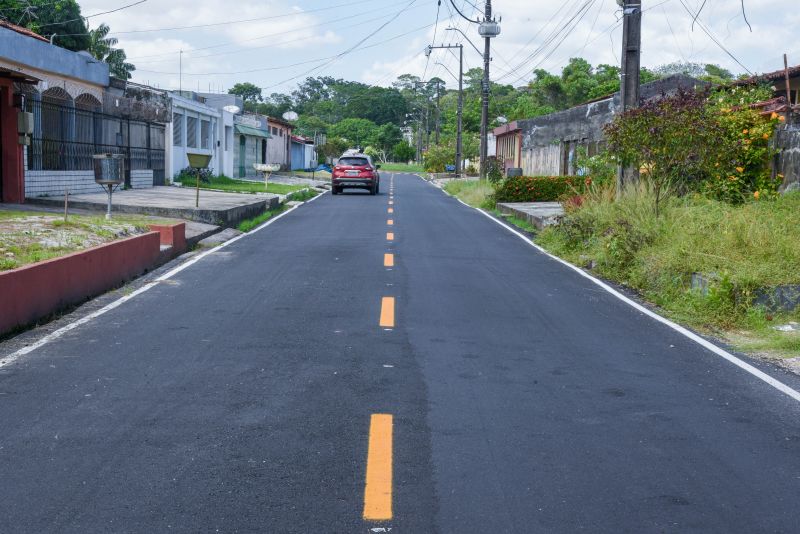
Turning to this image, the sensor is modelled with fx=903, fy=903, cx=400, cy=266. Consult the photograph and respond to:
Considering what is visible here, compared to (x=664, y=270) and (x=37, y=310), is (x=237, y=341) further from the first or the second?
(x=664, y=270)

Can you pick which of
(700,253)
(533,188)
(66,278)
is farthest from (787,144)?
(533,188)

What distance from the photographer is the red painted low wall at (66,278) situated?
8609 mm

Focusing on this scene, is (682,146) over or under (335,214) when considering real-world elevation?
over

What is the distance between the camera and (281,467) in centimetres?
501

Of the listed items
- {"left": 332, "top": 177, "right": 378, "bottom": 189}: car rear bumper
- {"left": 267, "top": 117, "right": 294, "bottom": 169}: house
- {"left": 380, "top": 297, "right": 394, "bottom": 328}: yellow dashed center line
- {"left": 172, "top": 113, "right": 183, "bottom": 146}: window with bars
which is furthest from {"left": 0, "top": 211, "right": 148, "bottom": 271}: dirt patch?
{"left": 267, "top": 117, "right": 294, "bottom": 169}: house

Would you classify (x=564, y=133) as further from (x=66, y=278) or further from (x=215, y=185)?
(x=66, y=278)

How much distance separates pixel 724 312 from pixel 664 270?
6.15 feet

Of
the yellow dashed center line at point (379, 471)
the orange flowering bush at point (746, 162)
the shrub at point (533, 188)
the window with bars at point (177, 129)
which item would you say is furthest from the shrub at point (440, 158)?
the yellow dashed center line at point (379, 471)

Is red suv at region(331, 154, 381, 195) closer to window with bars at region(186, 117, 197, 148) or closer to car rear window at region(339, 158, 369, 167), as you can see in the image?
car rear window at region(339, 158, 369, 167)

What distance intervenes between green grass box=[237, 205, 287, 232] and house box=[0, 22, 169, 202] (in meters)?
4.46

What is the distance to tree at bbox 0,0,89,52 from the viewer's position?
160ft

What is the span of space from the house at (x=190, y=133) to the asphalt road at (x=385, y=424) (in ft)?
80.8

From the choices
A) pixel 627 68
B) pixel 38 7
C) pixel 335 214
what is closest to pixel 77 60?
pixel 335 214

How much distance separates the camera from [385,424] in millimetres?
5840
